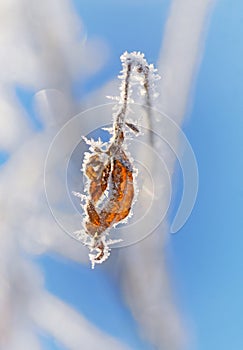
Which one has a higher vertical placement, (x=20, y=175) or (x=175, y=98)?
(x=175, y=98)

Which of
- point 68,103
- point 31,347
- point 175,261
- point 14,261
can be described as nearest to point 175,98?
point 68,103

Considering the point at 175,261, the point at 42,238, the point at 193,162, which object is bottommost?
the point at 42,238

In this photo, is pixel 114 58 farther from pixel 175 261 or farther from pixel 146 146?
pixel 175 261

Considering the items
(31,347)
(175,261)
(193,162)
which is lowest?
(31,347)

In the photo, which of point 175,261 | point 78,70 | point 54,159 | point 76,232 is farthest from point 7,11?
point 175,261

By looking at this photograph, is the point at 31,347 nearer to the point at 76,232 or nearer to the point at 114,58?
the point at 76,232

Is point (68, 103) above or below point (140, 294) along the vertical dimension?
above
